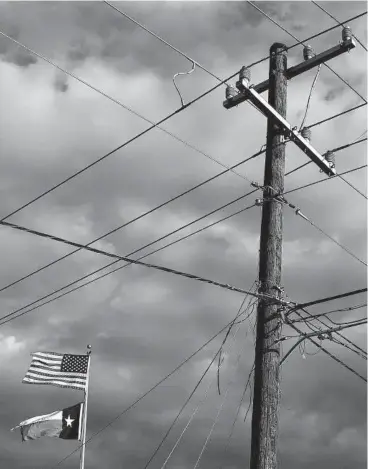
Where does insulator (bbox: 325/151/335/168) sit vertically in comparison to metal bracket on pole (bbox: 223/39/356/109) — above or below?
below

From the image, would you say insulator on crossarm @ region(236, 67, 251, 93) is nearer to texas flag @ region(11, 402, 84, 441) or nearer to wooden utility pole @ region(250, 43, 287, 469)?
wooden utility pole @ region(250, 43, 287, 469)

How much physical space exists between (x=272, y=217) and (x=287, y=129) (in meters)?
1.68

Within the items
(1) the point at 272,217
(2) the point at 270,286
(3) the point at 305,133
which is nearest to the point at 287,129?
(3) the point at 305,133

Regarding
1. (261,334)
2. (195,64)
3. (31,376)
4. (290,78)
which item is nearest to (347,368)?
(261,334)

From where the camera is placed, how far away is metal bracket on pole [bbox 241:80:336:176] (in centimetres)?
1100

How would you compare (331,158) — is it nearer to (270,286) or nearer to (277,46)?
(277,46)

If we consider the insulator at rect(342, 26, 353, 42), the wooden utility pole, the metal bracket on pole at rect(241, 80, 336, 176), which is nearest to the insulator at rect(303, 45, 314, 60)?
the wooden utility pole

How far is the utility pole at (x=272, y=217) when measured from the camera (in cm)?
1002

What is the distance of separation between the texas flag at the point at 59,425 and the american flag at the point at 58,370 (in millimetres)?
1320

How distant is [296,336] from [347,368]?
195cm

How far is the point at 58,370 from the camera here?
20281 millimetres

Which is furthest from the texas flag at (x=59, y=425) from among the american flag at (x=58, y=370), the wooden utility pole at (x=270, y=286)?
the wooden utility pole at (x=270, y=286)

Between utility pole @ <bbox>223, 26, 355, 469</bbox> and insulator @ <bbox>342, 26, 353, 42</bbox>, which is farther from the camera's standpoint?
insulator @ <bbox>342, 26, 353, 42</bbox>

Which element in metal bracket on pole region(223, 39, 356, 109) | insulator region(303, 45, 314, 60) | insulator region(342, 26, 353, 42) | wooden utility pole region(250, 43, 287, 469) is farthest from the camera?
insulator region(303, 45, 314, 60)
